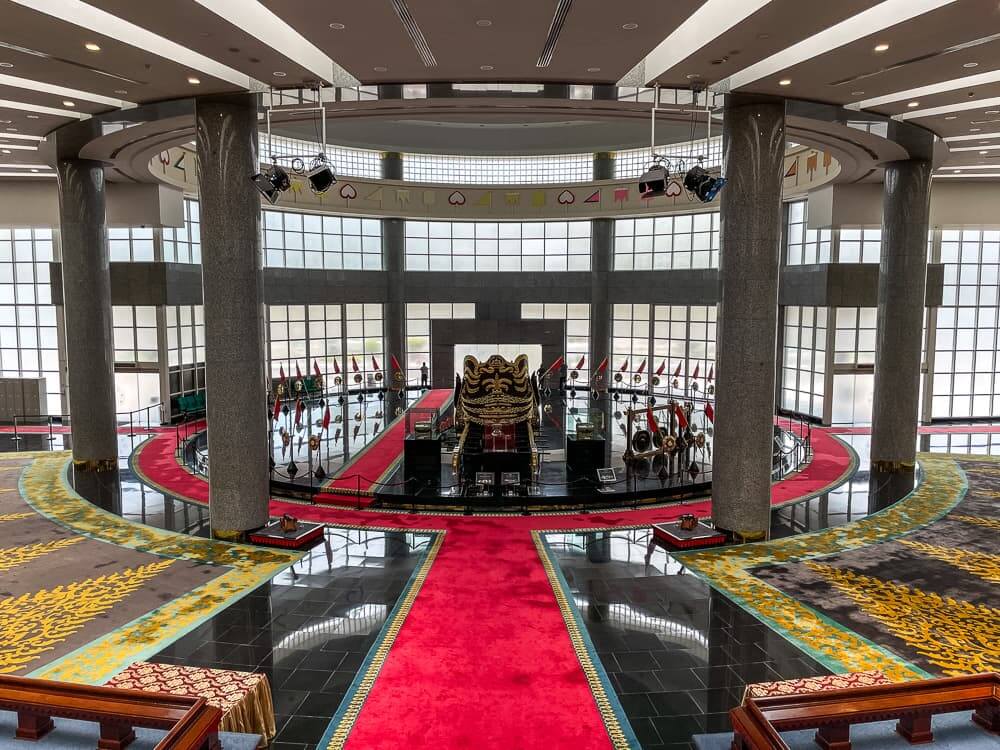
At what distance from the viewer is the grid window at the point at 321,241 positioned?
93.4ft

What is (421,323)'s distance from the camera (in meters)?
31.7

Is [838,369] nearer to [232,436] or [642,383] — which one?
[642,383]

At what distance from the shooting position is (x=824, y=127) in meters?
13.3

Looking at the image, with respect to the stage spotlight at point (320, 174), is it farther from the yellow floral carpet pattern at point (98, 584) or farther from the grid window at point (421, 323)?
the grid window at point (421, 323)

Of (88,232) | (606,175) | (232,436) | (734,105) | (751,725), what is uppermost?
(606,175)

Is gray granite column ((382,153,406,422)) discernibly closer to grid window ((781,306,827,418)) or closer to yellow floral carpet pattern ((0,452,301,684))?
grid window ((781,306,827,418))

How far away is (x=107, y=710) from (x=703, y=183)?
9882mm

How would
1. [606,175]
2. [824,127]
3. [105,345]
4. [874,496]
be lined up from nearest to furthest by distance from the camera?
1. [824,127]
2. [874,496]
3. [105,345]
4. [606,175]

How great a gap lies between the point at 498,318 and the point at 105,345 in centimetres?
1646

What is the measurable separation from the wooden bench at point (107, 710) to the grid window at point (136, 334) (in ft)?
71.3

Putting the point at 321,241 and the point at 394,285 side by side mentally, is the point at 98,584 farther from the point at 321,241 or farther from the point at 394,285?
the point at 321,241

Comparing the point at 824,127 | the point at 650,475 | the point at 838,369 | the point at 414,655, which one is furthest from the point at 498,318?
the point at 414,655

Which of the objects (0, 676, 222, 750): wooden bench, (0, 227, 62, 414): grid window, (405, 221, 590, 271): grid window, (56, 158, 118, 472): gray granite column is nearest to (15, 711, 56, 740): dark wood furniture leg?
(0, 676, 222, 750): wooden bench

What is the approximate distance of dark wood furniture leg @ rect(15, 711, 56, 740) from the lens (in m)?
4.79
